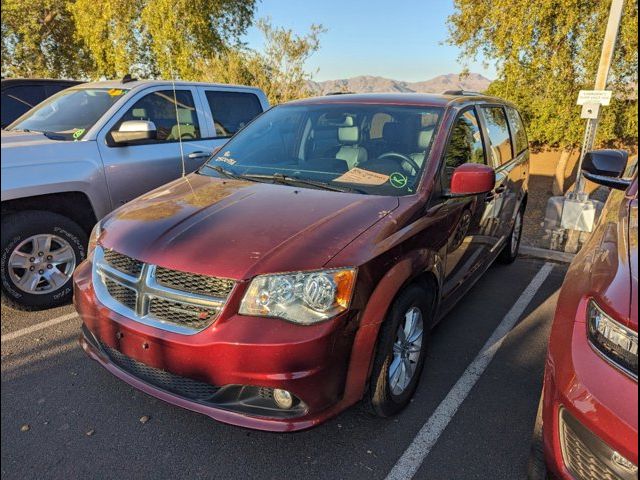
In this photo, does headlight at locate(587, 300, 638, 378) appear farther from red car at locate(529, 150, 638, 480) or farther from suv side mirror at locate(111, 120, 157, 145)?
suv side mirror at locate(111, 120, 157, 145)

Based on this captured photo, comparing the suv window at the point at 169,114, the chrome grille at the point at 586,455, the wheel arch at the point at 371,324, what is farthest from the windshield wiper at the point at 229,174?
the chrome grille at the point at 586,455

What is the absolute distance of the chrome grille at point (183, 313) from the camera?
2020 mm

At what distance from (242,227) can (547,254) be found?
4.65 metres

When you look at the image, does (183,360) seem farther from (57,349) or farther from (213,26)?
(213,26)

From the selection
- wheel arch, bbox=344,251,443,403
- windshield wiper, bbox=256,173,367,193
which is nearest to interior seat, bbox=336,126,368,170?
windshield wiper, bbox=256,173,367,193

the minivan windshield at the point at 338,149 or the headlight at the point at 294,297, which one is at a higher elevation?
the minivan windshield at the point at 338,149

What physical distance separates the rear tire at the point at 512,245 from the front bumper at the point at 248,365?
3.62 meters

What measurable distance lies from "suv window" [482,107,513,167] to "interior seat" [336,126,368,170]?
130 cm

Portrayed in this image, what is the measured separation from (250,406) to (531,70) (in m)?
8.84

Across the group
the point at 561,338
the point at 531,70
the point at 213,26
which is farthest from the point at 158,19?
the point at 561,338

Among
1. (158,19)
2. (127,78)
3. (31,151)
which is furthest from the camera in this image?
(158,19)

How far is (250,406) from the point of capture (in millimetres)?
2031

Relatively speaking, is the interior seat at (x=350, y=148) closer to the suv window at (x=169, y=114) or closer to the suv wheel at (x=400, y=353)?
the suv wheel at (x=400, y=353)

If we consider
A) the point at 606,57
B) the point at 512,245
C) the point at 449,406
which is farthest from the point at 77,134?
the point at 606,57
